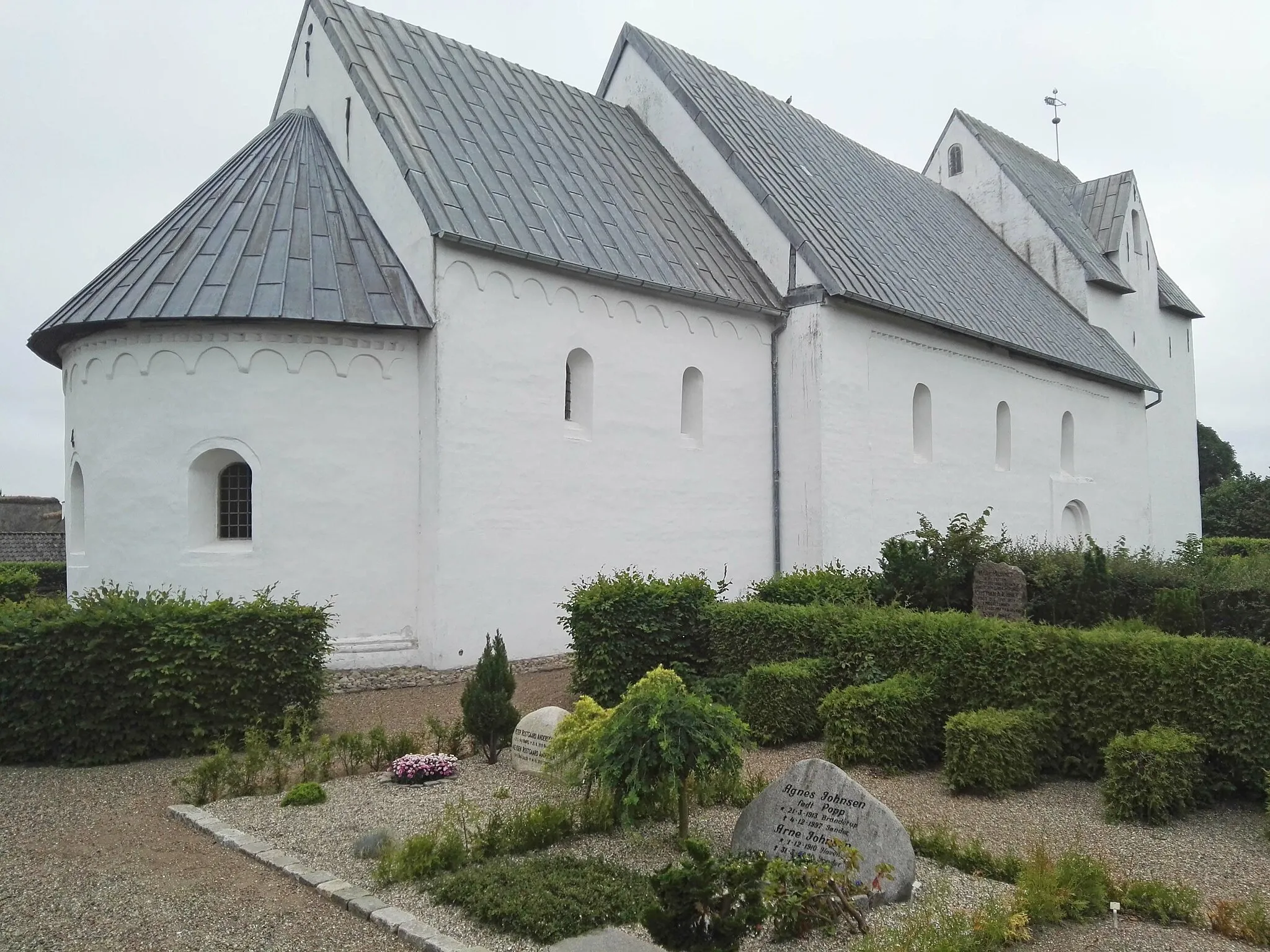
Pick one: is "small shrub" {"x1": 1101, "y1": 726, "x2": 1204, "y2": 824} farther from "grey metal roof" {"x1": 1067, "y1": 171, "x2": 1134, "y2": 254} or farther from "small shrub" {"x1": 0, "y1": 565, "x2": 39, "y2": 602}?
"grey metal roof" {"x1": 1067, "y1": 171, "x2": 1134, "y2": 254}

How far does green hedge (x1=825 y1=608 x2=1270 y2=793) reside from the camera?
21.5 feet

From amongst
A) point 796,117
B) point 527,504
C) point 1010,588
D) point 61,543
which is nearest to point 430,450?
point 527,504

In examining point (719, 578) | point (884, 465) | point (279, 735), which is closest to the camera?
point (279, 735)

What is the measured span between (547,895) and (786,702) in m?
4.04

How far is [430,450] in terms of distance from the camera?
11750 millimetres

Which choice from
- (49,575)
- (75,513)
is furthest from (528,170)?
(49,575)

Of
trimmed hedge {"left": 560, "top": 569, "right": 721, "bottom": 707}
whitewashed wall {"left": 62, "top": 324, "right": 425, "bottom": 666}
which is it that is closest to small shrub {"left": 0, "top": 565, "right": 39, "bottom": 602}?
whitewashed wall {"left": 62, "top": 324, "right": 425, "bottom": 666}

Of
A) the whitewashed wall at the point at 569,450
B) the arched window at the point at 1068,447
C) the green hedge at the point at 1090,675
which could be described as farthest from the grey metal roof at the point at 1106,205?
the green hedge at the point at 1090,675

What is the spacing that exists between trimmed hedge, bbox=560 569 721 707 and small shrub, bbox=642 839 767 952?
5377 millimetres

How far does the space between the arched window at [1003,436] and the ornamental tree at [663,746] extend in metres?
14.8

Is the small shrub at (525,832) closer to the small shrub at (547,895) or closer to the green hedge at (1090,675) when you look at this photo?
the small shrub at (547,895)

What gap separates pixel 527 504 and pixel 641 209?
17.9 feet

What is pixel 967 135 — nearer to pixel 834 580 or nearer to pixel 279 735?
pixel 834 580

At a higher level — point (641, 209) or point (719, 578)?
point (641, 209)
